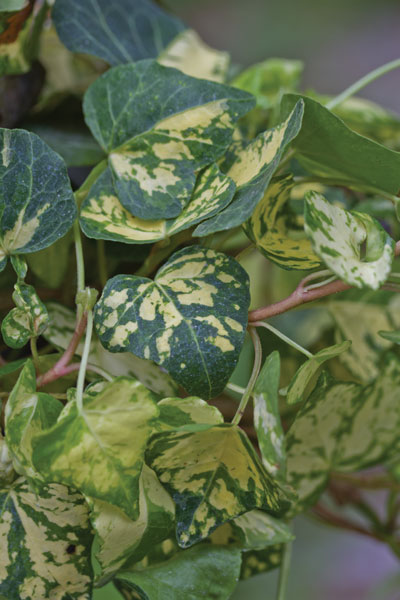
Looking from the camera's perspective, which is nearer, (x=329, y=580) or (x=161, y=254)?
(x=161, y=254)

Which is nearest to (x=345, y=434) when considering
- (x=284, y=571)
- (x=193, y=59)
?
(x=284, y=571)

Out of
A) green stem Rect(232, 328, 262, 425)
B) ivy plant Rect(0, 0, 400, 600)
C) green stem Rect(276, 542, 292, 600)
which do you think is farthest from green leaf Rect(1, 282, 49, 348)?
green stem Rect(276, 542, 292, 600)

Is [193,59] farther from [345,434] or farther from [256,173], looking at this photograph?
[345,434]

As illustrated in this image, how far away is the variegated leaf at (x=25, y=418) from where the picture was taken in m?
0.27

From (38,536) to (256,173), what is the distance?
0.73ft

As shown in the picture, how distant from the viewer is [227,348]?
28 cm

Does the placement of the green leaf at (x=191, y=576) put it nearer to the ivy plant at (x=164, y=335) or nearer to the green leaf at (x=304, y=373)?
the ivy plant at (x=164, y=335)

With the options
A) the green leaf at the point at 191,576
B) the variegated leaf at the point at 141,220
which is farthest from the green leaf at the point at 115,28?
the green leaf at the point at 191,576

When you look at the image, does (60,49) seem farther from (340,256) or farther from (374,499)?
(374,499)

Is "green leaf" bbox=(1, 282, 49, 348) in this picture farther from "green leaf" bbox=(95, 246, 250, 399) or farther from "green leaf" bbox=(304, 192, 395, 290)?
"green leaf" bbox=(304, 192, 395, 290)

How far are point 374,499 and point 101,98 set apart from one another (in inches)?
37.0

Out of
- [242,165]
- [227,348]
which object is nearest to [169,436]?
[227,348]

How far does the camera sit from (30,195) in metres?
0.30

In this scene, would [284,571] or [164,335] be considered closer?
[164,335]
